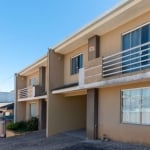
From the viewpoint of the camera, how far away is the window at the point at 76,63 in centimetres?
2033

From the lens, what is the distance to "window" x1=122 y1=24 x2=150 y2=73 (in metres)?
13.4

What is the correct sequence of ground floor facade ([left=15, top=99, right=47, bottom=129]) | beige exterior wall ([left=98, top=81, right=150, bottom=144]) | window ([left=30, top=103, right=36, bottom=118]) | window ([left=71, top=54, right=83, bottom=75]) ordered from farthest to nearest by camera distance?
1. window ([left=30, top=103, right=36, bottom=118])
2. ground floor facade ([left=15, top=99, right=47, bottom=129])
3. window ([left=71, top=54, right=83, bottom=75])
4. beige exterior wall ([left=98, top=81, right=150, bottom=144])

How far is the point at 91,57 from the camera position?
1767cm

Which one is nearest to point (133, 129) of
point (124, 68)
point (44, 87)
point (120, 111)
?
point (120, 111)

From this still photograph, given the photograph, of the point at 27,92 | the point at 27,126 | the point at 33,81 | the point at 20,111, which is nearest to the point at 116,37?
the point at 27,126

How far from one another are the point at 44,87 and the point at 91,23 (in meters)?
12.0

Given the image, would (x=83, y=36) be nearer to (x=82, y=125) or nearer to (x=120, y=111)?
(x=120, y=111)

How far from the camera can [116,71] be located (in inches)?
595

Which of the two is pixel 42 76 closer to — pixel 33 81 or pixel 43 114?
pixel 43 114

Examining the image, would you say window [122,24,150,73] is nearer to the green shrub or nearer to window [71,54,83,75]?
window [71,54,83,75]

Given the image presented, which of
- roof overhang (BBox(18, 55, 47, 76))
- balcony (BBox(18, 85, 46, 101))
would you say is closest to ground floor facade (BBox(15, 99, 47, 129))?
balcony (BBox(18, 85, 46, 101))

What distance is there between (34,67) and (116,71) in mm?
14478

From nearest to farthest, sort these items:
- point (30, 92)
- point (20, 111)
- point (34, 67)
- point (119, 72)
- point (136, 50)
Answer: point (136, 50)
point (119, 72)
point (30, 92)
point (34, 67)
point (20, 111)

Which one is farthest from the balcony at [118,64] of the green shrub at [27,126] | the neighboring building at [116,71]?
the green shrub at [27,126]
